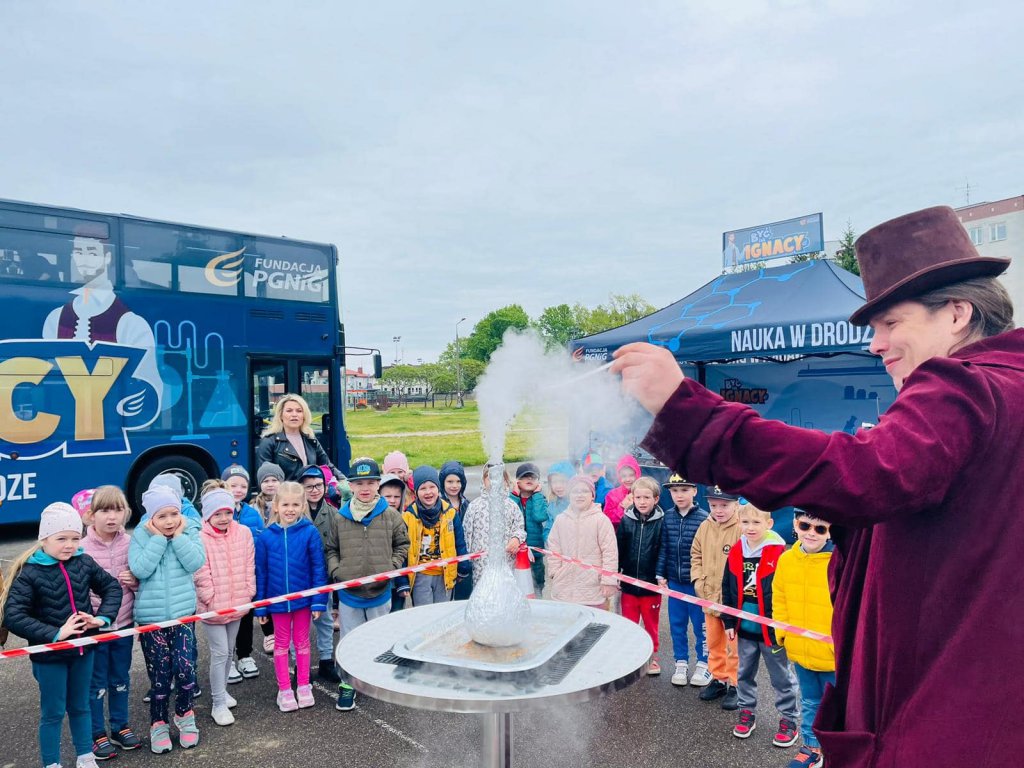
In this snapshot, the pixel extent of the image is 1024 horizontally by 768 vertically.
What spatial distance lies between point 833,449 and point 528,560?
208 inches

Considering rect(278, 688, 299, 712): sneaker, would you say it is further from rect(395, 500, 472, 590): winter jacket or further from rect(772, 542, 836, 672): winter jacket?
rect(772, 542, 836, 672): winter jacket

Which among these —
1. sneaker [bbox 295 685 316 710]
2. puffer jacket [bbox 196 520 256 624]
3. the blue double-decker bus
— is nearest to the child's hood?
sneaker [bbox 295 685 316 710]

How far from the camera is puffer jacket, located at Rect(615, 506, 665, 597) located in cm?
551

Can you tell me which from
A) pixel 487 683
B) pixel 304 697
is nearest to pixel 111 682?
pixel 304 697

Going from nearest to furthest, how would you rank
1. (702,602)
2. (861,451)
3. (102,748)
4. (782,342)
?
(861,451), (102,748), (702,602), (782,342)

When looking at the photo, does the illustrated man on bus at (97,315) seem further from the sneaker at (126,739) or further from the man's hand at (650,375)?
the man's hand at (650,375)

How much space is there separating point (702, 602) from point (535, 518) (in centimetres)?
216

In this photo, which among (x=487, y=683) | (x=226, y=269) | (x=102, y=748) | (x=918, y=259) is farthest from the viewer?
(x=226, y=269)

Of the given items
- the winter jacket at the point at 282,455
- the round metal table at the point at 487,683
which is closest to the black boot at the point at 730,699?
the round metal table at the point at 487,683

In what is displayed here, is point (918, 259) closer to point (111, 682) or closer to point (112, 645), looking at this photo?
point (112, 645)

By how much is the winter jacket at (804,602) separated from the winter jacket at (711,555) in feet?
2.41

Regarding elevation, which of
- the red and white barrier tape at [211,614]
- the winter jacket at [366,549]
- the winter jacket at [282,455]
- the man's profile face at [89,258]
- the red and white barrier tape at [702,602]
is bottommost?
the red and white barrier tape at [702,602]

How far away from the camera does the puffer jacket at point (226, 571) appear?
4688 millimetres

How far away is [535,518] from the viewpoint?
257 inches
